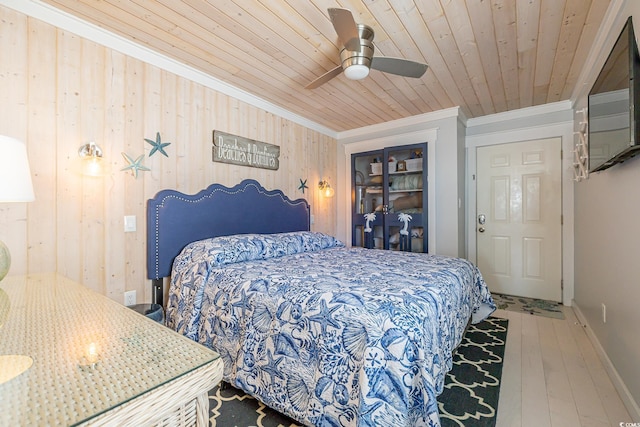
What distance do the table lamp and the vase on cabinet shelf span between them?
3350 mm

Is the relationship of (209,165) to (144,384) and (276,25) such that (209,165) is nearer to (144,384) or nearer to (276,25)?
(276,25)

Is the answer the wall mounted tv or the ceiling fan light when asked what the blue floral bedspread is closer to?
the wall mounted tv

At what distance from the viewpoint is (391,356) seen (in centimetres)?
114

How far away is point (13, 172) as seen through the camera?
1158 mm

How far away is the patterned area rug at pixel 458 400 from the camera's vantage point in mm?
1479

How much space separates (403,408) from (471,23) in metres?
2.28

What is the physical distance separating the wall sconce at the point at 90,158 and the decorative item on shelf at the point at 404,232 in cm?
310

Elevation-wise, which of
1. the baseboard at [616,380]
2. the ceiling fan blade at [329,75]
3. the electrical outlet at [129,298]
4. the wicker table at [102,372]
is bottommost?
the baseboard at [616,380]

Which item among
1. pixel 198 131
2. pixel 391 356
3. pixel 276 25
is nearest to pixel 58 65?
pixel 198 131

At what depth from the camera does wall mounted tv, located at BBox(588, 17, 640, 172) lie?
1.34 metres

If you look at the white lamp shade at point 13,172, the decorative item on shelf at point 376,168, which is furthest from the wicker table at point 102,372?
the decorative item on shelf at point 376,168

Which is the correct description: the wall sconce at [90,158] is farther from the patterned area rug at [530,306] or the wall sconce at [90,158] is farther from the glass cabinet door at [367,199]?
the patterned area rug at [530,306]

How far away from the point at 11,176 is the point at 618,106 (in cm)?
292

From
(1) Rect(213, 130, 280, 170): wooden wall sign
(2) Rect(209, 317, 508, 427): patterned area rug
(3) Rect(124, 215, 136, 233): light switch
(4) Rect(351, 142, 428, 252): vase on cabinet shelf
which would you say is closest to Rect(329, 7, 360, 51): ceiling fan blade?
(1) Rect(213, 130, 280, 170): wooden wall sign
